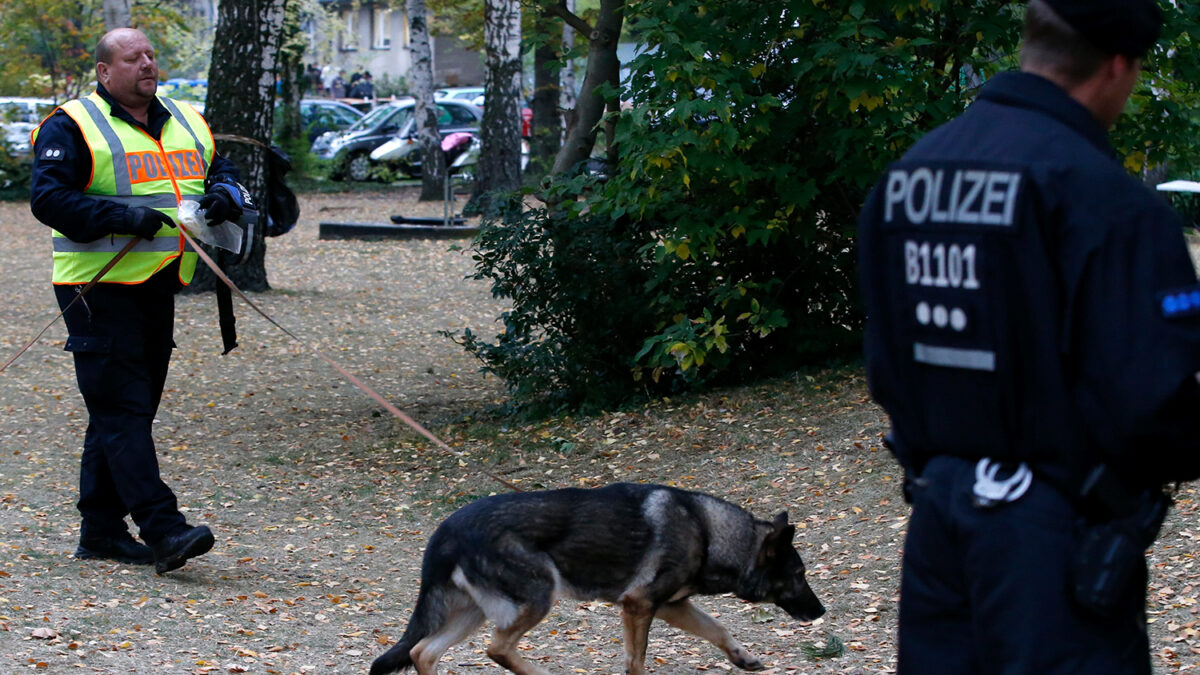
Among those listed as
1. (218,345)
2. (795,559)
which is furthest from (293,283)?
(795,559)

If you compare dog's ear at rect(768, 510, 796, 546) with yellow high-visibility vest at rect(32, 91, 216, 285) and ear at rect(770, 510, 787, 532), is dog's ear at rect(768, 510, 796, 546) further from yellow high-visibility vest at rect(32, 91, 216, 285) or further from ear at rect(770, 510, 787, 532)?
yellow high-visibility vest at rect(32, 91, 216, 285)

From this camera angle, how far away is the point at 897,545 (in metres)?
6.12

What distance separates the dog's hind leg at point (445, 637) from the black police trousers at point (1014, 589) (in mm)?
2285

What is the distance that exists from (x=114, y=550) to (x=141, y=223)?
154cm

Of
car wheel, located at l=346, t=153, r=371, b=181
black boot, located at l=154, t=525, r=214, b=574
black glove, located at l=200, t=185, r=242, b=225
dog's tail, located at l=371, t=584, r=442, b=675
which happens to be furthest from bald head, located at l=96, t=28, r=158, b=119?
car wheel, located at l=346, t=153, r=371, b=181

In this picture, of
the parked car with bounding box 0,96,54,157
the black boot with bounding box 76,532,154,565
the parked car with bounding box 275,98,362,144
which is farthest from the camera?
the parked car with bounding box 275,98,362,144

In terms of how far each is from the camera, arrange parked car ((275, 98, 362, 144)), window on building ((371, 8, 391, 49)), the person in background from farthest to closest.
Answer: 1. window on building ((371, 8, 391, 49))
2. the person in background
3. parked car ((275, 98, 362, 144))

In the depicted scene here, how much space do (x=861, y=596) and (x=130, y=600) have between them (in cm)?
310

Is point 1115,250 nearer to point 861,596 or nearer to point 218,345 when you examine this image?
point 861,596

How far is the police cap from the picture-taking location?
222 cm

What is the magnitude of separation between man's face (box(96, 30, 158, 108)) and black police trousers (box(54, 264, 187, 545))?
0.78 meters

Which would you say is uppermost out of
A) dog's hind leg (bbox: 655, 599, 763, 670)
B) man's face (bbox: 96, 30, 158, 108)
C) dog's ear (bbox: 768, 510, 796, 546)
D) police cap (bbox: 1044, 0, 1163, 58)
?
police cap (bbox: 1044, 0, 1163, 58)

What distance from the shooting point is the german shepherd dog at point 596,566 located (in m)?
4.32

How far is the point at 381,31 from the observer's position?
211ft
